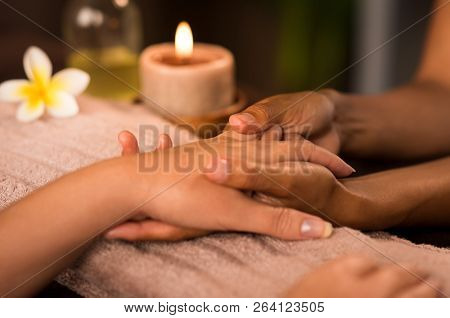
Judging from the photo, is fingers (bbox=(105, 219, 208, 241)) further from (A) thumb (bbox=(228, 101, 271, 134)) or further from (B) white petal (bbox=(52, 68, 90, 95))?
(B) white petal (bbox=(52, 68, 90, 95))

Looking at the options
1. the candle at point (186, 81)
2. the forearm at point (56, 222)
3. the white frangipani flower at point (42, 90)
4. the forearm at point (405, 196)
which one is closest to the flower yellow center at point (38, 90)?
the white frangipani flower at point (42, 90)

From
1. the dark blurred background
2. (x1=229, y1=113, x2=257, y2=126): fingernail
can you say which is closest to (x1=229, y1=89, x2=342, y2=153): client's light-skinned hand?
(x1=229, y1=113, x2=257, y2=126): fingernail

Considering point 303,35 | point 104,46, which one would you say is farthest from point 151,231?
point 303,35

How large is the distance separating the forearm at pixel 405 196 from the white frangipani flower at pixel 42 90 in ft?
1.08

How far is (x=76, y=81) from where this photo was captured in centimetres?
69

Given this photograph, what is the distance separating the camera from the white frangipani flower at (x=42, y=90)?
0.66m

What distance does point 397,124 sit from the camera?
658 mm

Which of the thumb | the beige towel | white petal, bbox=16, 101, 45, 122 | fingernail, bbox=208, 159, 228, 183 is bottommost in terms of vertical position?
the beige towel

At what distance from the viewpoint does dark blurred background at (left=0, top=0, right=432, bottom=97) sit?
1234 millimetres

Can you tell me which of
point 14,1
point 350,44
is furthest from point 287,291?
point 350,44

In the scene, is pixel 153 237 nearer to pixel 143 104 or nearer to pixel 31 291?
pixel 31 291

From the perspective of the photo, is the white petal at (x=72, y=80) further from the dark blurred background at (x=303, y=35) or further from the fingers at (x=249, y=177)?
the dark blurred background at (x=303, y=35)

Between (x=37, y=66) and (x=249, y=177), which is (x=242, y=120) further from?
(x=37, y=66)

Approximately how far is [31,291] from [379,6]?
3.59 ft
